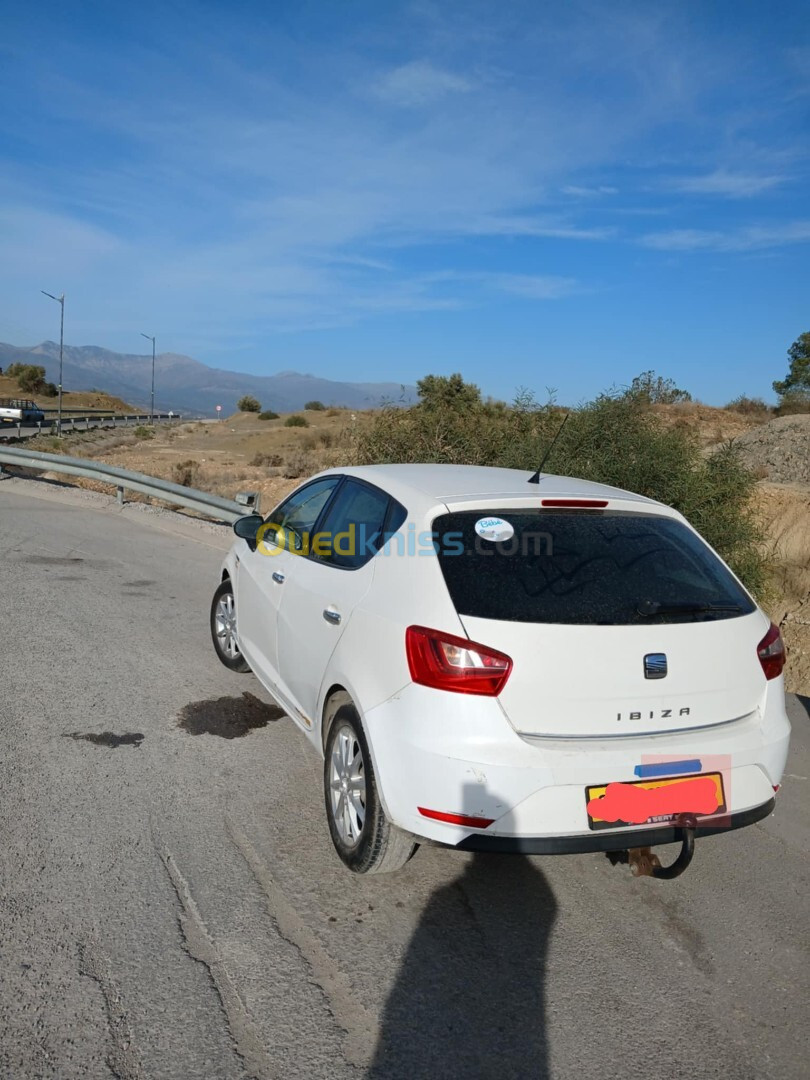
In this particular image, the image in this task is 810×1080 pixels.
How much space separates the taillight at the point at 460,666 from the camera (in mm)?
3117

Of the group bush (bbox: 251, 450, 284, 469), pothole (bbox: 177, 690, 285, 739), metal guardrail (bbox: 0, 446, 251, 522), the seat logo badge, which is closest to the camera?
the seat logo badge

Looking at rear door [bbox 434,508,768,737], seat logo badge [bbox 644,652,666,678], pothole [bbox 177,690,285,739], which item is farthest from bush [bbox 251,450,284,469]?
seat logo badge [bbox 644,652,666,678]

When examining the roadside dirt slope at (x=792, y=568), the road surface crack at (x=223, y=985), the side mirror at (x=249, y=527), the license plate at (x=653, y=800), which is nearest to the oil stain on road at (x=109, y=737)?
the side mirror at (x=249, y=527)

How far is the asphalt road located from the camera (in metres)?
2.66

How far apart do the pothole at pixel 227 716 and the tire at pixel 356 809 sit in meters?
1.47

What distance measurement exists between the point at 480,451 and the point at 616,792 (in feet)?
33.4

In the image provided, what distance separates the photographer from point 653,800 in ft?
10.4

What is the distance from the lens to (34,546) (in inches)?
416

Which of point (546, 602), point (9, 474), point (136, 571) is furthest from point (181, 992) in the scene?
point (9, 474)

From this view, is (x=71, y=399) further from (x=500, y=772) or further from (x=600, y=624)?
(x=500, y=772)

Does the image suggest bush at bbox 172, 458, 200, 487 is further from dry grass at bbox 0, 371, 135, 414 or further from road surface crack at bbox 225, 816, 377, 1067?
dry grass at bbox 0, 371, 135, 414

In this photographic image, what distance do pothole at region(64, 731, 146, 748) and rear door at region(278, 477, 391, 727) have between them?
1.00 metres

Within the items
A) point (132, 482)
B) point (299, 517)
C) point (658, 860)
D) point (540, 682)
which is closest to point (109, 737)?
point (299, 517)

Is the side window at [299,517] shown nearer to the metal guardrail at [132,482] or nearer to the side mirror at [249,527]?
the side mirror at [249,527]
